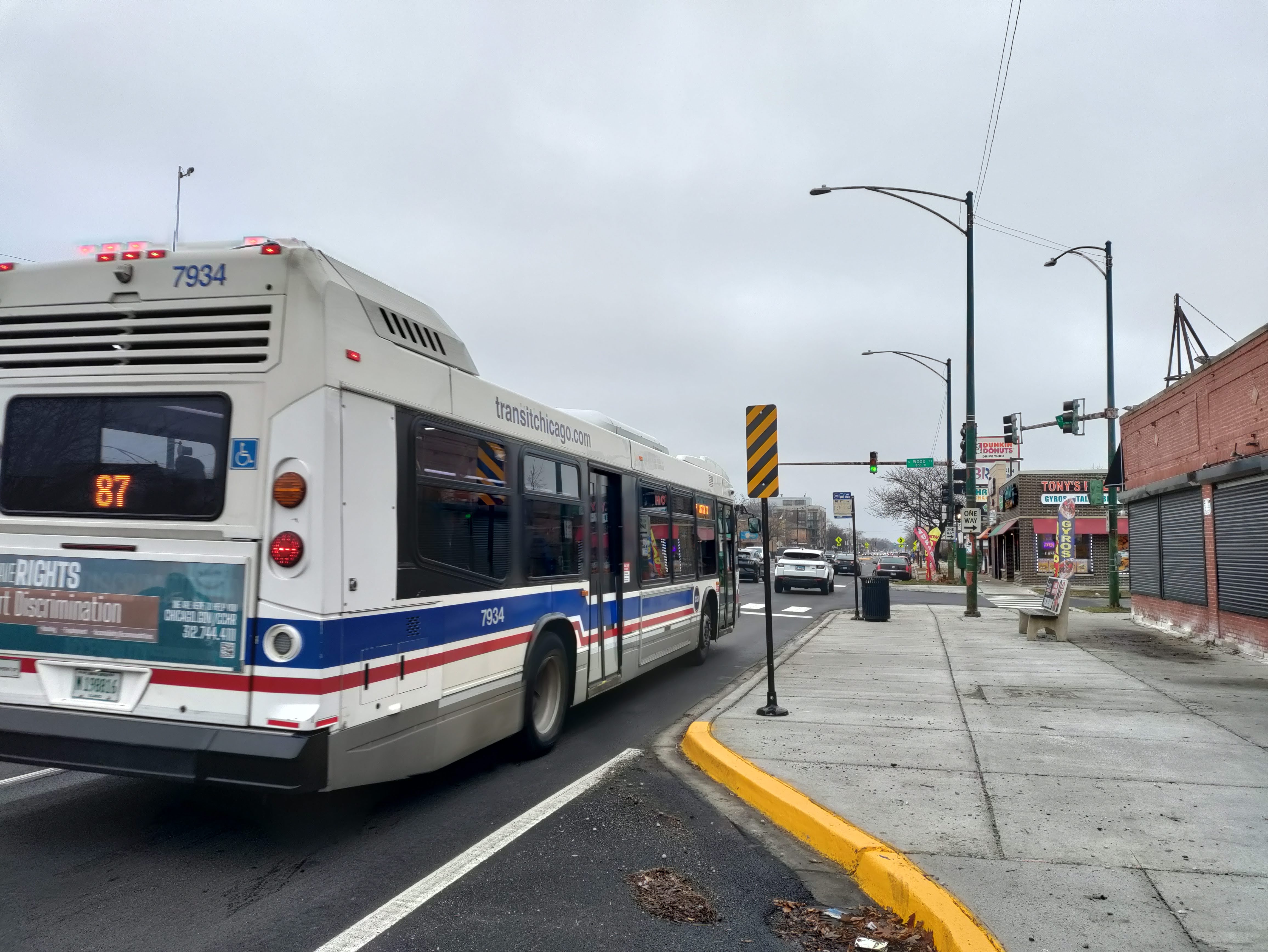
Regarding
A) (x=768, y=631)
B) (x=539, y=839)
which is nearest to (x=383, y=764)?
(x=539, y=839)

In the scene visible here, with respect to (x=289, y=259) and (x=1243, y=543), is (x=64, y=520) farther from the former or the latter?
(x=1243, y=543)

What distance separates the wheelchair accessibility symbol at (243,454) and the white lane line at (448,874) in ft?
7.43

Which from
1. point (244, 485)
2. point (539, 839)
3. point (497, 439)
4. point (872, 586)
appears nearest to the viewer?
point (244, 485)

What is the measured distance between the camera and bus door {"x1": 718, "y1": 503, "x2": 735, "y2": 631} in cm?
1375

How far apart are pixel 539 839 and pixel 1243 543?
40.6 ft

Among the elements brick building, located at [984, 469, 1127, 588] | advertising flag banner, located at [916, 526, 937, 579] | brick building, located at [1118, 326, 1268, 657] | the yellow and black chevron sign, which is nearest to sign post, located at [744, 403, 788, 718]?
the yellow and black chevron sign

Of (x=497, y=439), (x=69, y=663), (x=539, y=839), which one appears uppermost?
(x=497, y=439)

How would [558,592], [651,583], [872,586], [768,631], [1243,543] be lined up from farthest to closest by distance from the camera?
[872,586]
[1243,543]
[651,583]
[768,631]
[558,592]

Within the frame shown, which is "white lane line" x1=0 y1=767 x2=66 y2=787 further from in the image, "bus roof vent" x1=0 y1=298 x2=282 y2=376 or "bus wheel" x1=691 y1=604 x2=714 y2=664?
"bus wheel" x1=691 y1=604 x2=714 y2=664

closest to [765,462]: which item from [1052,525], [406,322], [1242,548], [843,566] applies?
[406,322]

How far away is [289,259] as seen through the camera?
15.8 feet

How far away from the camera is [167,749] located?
4.57 meters

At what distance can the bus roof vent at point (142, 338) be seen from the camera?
485cm

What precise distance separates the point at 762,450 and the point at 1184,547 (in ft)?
37.6
